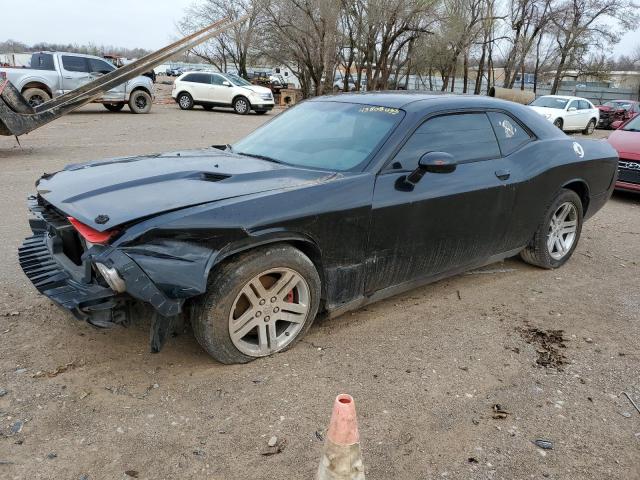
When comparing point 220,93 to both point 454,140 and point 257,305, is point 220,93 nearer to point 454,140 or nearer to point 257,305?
point 454,140

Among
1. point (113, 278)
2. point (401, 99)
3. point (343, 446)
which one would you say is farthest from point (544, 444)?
point (401, 99)

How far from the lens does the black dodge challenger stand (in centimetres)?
264

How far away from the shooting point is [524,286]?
4559 millimetres

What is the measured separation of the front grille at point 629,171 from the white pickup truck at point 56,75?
511 inches

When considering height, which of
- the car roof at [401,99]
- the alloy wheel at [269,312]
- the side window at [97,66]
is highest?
the side window at [97,66]

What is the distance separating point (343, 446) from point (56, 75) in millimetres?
17535

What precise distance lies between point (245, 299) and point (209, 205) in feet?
2.01

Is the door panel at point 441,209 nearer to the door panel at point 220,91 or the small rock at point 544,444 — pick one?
the small rock at point 544,444

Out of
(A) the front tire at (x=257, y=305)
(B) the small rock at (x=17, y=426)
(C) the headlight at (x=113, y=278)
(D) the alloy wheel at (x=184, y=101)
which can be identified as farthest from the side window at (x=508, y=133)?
(D) the alloy wheel at (x=184, y=101)

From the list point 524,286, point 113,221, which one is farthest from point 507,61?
point 113,221

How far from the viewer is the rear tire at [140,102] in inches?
749

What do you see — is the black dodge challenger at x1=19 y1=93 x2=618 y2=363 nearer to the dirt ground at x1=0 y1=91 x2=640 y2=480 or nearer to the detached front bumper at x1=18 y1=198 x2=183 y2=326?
the detached front bumper at x1=18 y1=198 x2=183 y2=326

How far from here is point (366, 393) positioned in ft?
9.49

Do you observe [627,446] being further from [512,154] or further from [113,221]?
[113,221]
